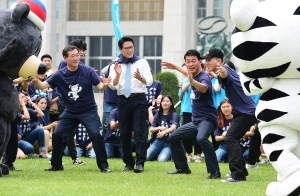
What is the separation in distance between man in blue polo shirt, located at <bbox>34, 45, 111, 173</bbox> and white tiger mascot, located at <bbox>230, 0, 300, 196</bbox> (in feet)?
13.3

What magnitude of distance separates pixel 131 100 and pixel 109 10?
35.8 meters

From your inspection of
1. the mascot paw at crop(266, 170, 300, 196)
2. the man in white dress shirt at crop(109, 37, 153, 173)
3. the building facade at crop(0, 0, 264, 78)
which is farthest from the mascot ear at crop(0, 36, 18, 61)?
the building facade at crop(0, 0, 264, 78)

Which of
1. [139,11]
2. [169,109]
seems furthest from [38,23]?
[139,11]

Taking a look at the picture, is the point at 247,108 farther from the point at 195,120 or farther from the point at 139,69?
the point at 139,69

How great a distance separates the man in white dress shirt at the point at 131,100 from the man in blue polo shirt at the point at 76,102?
40cm

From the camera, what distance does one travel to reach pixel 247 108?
33.2 ft

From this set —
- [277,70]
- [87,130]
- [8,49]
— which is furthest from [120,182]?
[277,70]

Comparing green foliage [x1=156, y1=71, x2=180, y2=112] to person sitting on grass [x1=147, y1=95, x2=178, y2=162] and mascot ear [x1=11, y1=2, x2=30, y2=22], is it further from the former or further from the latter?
mascot ear [x1=11, y1=2, x2=30, y2=22]

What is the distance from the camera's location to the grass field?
29.2 feet

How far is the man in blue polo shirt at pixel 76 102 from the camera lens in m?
11.3

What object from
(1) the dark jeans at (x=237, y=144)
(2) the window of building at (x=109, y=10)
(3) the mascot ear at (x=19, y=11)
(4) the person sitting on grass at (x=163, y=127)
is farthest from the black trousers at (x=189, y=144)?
(2) the window of building at (x=109, y=10)

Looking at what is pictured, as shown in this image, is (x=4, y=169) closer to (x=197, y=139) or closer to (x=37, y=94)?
(x=197, y=139)

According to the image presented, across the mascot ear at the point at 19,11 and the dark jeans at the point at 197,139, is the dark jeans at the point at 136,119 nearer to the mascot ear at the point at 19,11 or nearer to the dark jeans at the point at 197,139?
the dark jeans at the point at 197,139

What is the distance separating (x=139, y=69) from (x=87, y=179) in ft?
7.19
